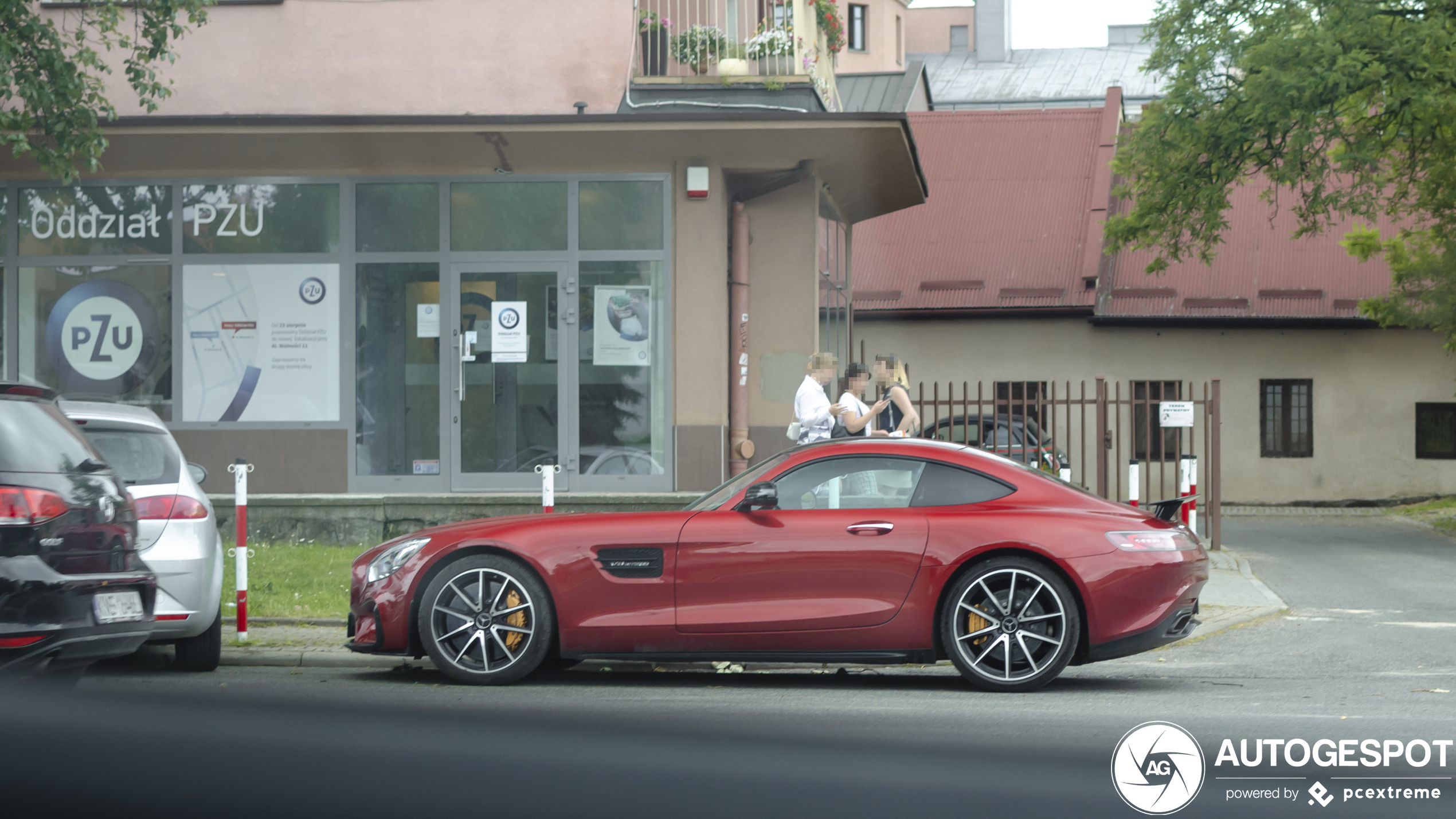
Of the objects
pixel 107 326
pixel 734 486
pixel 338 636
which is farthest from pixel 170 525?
pixel 107 326

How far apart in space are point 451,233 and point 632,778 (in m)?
13.2

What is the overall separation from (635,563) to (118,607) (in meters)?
2.47

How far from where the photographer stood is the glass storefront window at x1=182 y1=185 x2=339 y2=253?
45.0ft

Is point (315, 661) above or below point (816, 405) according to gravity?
below

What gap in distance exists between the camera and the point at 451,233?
13.6 meters

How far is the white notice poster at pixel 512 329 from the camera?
44.4ft

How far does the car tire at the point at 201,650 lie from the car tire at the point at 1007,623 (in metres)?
4.02

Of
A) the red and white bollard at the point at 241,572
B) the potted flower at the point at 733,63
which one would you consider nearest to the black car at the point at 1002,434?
the potted flower at the point at 733,63

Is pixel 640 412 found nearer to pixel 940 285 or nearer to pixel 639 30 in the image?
pixel 639 30

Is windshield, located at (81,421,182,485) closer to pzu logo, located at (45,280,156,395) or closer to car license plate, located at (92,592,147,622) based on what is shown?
car license plate, located at (92,592,147,622)

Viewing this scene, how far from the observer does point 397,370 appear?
45.0 ft

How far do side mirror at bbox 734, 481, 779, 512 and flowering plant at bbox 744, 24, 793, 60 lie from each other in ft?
24.9

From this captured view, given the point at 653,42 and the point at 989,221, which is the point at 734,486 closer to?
the point at 653,42

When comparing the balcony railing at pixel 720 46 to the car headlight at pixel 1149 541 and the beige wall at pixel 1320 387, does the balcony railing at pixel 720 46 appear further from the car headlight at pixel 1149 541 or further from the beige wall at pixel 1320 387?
the beige wall at pixel 1320 387
